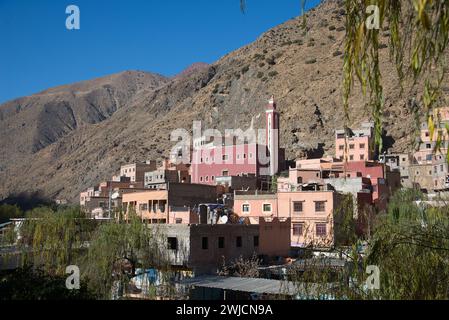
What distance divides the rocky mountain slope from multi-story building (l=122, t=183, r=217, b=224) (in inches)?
1318

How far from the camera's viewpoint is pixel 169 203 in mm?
36531

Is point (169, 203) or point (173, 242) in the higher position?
point (169, 203)

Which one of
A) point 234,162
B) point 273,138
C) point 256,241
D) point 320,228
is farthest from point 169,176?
point 256,241

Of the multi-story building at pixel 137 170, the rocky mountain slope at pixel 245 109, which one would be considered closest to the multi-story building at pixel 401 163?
the rocky mountain slope at pixel 245 109

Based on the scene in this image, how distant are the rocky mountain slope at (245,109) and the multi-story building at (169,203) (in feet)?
110

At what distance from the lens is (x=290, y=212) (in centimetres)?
3434

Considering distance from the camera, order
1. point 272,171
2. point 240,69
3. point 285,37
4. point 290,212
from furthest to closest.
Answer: point 285,37, point 240,69, point 272,171, point 290,212

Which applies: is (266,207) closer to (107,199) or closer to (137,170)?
(107,199)

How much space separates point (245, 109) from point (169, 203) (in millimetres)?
71164

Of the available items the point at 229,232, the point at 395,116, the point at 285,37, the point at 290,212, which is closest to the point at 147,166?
the point at 395,116

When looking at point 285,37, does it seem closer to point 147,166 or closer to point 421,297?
point 147,166

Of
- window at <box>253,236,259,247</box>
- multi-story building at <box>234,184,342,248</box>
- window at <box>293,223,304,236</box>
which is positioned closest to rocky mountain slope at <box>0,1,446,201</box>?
multi-story building at <box>234,184,342,248</box>

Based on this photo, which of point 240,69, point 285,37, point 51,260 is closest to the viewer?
point 51,260

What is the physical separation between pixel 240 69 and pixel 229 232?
99.1m
